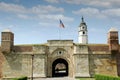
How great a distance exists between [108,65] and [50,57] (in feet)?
26.0

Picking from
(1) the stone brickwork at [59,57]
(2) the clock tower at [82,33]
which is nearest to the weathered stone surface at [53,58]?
(1) the stone brickwork at [59,57]

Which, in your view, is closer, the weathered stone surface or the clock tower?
the weathered stone surface

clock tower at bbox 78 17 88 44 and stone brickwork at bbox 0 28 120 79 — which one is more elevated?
clock tower at bbox 78 17 88 44

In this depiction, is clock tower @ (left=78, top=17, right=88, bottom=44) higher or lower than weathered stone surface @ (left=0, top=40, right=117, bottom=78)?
higher

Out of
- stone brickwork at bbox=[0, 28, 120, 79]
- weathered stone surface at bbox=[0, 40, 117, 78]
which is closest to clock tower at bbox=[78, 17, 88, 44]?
Result: stone brickwork at bbox=[0, 28, 120, 79]

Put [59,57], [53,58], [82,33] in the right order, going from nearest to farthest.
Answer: [53,58] < [59,57] < [82,33]

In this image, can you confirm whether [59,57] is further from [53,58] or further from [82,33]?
[82,33]

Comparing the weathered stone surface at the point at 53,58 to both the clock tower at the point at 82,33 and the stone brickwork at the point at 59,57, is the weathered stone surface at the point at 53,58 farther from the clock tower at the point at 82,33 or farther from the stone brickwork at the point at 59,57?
the clock tower at the point at 82,33

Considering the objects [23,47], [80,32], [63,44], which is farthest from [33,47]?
[80,32]

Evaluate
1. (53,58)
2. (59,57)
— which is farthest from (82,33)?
(53,58)

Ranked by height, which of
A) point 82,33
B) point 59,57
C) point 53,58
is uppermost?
point 82,33

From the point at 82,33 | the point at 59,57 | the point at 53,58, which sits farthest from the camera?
the point at 82,33

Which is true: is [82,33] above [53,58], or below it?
above

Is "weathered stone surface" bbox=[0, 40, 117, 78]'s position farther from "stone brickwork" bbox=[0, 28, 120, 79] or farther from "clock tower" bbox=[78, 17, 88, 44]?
"clock tower" bbox=[78, 17, 88, 44]
